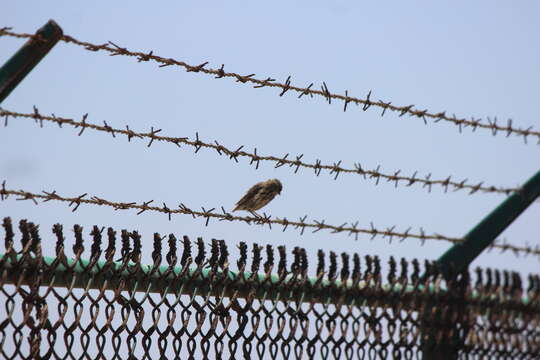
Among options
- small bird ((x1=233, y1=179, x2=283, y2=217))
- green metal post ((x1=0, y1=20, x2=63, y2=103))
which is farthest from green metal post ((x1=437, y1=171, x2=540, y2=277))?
green metal post ((x1=0, y1=20, x2=63, y2=103))

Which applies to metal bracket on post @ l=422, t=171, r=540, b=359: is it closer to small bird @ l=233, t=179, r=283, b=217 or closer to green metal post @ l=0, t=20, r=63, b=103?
small bird @ l=233, t=179, r=283, b=217

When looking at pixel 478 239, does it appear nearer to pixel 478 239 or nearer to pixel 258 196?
pixel 478 239

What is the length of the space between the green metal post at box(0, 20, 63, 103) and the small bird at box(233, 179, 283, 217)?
9.15 ft

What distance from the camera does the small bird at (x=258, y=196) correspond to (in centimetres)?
584

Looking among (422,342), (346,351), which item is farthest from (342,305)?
(422,342)

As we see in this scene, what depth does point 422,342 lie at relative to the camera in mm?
4457

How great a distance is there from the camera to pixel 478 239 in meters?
4.76

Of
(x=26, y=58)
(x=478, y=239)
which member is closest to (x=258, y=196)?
(x=478, y=239)

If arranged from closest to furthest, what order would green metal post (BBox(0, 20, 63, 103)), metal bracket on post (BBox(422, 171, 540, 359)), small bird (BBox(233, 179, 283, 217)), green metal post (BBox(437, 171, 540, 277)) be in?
green metal post (BBox(0, 20, 63, 103))
metal bracket on post (BBox(422, 171, 540, 359))
green metal post (BBox(437, 171, 540, 277))
small bird (BBox(233, 179, 283, 217))

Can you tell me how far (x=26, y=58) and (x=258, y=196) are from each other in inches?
117

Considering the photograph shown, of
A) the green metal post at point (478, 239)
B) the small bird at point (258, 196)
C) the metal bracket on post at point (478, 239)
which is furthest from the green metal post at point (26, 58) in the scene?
the small bird at point (258, 196)

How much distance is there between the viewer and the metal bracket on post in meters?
4.60

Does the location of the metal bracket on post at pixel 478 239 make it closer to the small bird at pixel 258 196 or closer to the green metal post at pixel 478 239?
the green metal post at pixel 478 239

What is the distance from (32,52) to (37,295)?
0.83 meters
